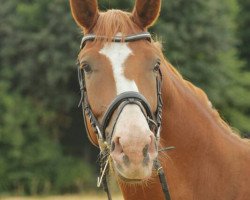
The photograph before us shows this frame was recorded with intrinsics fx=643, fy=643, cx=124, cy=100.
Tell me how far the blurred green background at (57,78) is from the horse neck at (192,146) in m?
19.4

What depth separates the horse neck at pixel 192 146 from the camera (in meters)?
4.57

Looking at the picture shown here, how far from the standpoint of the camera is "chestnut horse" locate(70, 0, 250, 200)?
4016 millimetres

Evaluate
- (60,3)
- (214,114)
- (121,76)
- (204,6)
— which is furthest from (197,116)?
(204,6)

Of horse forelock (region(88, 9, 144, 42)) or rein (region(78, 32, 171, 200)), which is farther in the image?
horse forelock (region(88, 9, 144, 42))

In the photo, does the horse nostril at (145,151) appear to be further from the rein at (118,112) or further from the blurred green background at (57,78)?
the blurred green background at (57,78)

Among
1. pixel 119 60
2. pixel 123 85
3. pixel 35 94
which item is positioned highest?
pixel 119 60

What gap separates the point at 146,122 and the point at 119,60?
49 centimetres

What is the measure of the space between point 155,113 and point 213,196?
761 mm

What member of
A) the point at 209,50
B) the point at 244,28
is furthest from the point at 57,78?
the point at 244,28

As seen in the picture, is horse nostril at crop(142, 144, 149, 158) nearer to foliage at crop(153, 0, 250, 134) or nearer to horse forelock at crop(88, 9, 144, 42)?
horse forelock at crop(88, 9, 144, 42)

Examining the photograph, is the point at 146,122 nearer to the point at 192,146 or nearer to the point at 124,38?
the point at 124,38

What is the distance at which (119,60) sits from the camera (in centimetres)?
422

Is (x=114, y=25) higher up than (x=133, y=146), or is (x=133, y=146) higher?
(x=114, y=25)

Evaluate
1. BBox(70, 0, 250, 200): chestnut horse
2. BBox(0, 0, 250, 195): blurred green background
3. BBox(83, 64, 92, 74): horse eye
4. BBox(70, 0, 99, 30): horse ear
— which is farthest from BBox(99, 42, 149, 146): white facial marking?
BBox(0, 0, 250, 195): blurred green background
